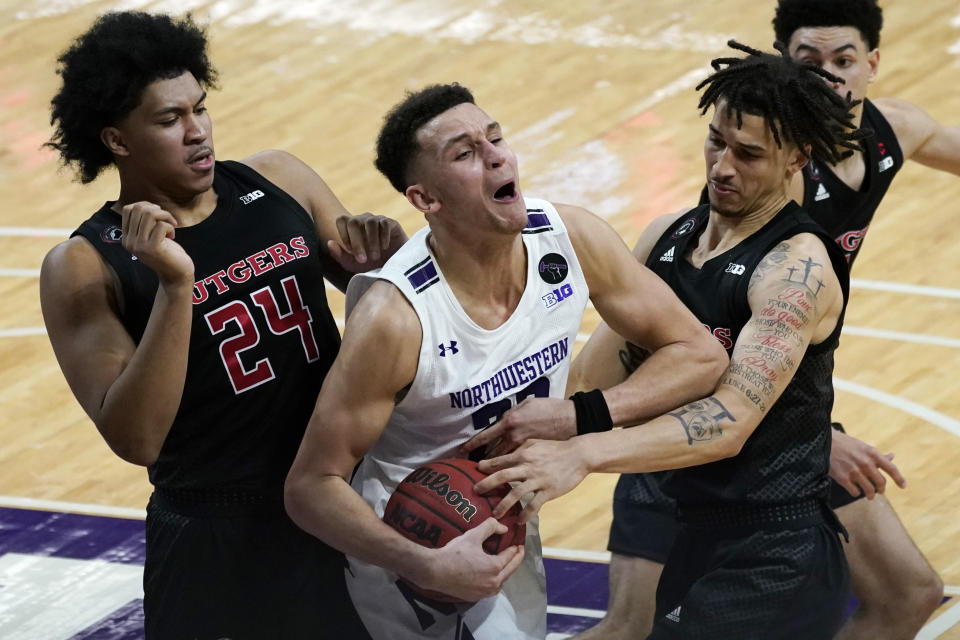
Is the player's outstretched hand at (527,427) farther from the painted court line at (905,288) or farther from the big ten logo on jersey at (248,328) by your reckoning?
the painted court line at (905,288)

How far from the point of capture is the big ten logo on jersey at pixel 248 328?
4.89m

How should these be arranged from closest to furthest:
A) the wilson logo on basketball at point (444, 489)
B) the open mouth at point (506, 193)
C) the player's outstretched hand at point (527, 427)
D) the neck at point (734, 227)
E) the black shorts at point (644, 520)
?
the wilson logo on basketball at point (444, 489) → the player's outstretched hand at point (527, 427) → the open mouth at point (506, 193) → the neck at point (734, 227) → the black shorts at point (644, 520)

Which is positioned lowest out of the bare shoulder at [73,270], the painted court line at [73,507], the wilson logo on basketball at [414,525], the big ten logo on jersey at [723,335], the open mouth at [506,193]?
the painted court line at [73,507]

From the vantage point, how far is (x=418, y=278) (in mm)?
4691

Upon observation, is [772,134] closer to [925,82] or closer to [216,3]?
[925,82]

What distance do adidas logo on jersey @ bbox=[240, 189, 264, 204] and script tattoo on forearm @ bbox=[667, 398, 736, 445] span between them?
1503 millimetres

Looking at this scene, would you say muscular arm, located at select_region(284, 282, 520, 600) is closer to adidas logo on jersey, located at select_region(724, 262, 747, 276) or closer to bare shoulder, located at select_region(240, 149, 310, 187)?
bare shoulder, located at select_region(240, 149, 310, 187)

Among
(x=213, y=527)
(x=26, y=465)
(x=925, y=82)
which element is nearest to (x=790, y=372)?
(x=213, y=527)

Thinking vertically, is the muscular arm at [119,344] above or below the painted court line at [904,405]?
above

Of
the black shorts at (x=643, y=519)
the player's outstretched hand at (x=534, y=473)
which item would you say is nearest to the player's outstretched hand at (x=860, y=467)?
the black shorts at (x=643, y=519)

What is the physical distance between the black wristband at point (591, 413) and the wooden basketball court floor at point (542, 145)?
7.97 feet

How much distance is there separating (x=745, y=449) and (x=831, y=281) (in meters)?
0.61

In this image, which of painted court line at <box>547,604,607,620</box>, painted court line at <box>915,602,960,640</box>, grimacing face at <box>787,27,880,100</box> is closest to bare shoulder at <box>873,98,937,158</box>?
grimacing face at <box>787,27,880,100</box>

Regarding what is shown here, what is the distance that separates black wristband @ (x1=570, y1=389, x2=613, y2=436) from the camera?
15.4 ft
